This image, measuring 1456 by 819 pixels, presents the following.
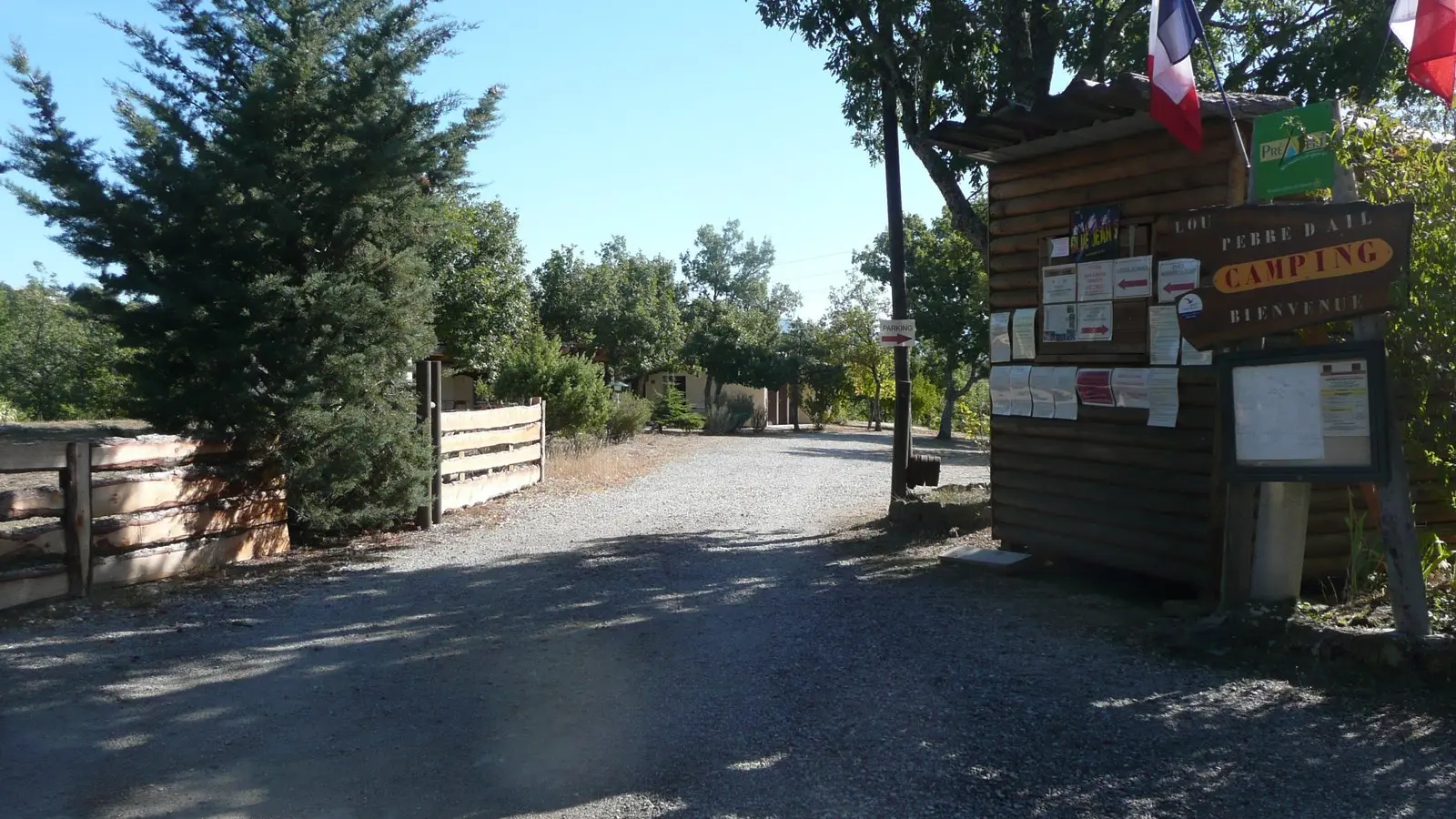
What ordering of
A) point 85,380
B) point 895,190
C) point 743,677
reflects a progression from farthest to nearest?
point 85,380 < point 895,190 < point 743,677

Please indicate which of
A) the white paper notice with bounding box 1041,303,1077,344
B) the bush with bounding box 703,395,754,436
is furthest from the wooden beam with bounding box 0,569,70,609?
the bush with bounding box 703,395,754,436

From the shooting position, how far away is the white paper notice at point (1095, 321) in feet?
25.5

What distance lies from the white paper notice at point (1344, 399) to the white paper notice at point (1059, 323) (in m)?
2.60

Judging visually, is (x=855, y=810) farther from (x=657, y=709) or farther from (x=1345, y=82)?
(x=1345, y=82)

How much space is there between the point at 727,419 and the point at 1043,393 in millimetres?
26925

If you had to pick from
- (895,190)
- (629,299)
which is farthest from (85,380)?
(895,190)

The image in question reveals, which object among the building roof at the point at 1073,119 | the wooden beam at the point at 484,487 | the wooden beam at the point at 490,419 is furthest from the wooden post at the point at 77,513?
the building roof at the point at 1073,119

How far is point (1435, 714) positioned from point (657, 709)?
352cm

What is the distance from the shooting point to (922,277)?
3366 cm

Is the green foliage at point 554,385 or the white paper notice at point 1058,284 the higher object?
the white paper notice at point 1058,284

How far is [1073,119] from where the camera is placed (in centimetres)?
747

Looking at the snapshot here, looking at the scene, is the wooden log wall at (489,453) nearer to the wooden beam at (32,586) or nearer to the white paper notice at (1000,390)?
the wooden beam at (32,586)

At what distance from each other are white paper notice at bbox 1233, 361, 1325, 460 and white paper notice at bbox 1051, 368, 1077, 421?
214 centimetres

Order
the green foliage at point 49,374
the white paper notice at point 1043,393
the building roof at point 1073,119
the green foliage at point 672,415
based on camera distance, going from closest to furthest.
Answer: the building roof at point 1073,119, the white paper notice at point 1043,393, the green foliage at point 49,374, the green foliage at point 672,415
